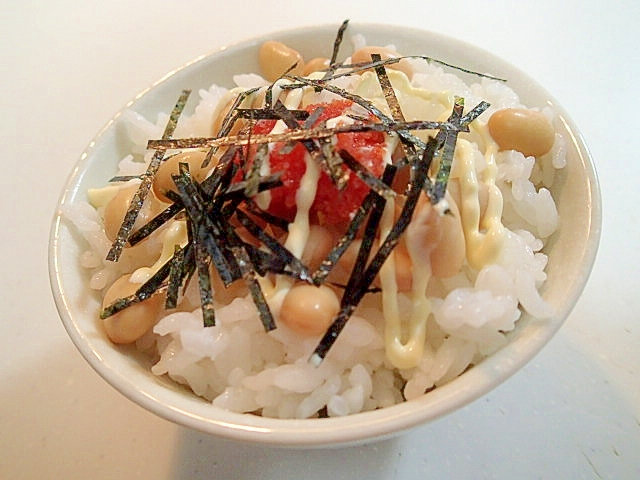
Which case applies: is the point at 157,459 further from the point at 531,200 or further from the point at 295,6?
the point at 295,6

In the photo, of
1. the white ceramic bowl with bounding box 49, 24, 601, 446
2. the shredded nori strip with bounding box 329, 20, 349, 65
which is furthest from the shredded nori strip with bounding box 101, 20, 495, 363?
the shredded nori strip with bounding box 329, 20, 349, 65

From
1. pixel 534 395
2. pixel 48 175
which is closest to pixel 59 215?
pixel 48 175

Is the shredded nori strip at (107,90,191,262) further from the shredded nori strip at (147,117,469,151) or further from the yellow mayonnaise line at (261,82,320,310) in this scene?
the yellow mayonnaise line at (261,82,320,310)

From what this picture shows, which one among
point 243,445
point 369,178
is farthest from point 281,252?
point 243,445

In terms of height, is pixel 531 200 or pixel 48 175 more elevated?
pixel 531 200

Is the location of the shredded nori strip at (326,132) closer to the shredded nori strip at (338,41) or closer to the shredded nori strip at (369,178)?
the shredded nori strip at (369,178)

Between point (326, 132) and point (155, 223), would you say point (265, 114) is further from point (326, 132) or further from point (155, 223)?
point (155, 223)
